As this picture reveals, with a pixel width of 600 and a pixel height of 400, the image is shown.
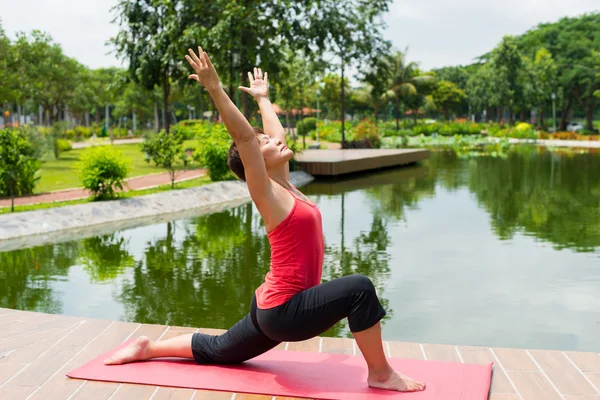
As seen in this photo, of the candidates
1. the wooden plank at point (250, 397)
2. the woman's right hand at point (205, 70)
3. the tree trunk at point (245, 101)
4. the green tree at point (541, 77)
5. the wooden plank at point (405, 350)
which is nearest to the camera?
the woman's right hand at point (205, 70)

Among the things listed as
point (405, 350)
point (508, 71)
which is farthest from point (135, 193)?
point (508, 71)

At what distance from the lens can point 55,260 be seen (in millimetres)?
8883

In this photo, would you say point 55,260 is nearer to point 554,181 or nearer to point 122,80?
point 554,181

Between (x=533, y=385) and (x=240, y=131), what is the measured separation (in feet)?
6.54

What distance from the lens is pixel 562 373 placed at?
3.98 m

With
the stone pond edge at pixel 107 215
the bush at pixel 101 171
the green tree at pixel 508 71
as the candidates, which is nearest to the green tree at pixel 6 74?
the stone pond edge at pixel 107 215

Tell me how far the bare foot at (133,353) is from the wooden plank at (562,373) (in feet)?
7.17

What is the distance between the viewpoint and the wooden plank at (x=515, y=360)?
409cm

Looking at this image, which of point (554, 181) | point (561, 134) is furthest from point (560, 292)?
point (561, 134)

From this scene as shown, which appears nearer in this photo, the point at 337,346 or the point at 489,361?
the point at 489,361

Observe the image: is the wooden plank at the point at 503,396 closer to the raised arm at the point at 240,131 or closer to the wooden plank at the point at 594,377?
the wooden plank at the point at 594,377

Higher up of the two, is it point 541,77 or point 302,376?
point 541,77

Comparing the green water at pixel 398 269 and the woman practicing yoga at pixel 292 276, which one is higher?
the woman practicing yoga at pixel 292 276

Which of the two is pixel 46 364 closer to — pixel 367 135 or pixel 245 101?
pixel 245 101
